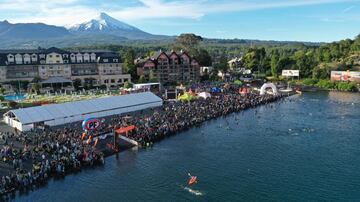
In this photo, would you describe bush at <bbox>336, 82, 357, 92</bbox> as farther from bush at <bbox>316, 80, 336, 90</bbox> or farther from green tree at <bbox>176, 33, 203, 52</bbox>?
green tree at <bbox>176, 33, 203, 52</bbox>

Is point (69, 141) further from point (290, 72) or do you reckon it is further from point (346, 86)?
point (290, 72)

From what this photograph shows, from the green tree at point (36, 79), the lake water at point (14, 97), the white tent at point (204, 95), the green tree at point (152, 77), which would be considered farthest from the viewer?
the green tree at point (152, 77)

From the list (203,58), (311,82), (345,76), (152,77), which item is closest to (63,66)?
(152,77)

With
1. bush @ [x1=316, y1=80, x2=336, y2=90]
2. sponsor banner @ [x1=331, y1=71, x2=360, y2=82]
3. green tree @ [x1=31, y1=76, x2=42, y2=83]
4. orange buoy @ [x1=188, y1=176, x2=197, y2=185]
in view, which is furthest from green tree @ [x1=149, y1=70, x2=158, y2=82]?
orange buoy @ [x1=188, y1=176, x2=197, y2=185]

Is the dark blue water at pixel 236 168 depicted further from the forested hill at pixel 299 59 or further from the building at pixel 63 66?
the forested hill at pixel 299 59

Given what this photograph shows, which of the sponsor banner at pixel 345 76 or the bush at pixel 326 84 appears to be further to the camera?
the bush at pixel 326 84

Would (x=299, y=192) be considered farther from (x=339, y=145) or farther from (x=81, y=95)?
(x=81, y=95)

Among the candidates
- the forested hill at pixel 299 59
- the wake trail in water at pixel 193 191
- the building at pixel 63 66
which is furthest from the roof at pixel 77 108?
the forested hill at pixel 299 59
